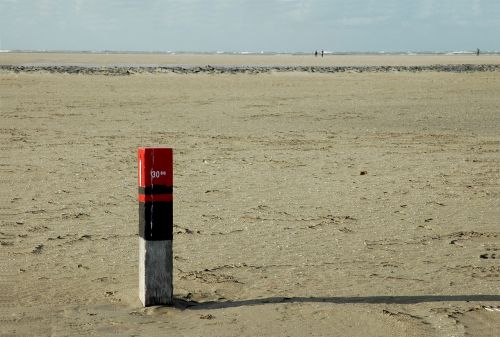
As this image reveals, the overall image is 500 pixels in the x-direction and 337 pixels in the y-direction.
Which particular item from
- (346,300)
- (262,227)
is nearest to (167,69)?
(262,227)

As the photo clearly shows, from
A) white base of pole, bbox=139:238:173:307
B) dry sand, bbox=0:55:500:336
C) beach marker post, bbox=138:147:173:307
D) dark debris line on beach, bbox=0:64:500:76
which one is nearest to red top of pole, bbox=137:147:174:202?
beach marker post, bbox=138:147:173:307

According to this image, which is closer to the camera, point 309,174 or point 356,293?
point 356,293

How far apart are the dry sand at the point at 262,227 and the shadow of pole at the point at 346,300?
0.02 metres

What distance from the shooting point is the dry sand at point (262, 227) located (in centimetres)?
486

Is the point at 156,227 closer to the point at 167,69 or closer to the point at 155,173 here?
the point at 155,173

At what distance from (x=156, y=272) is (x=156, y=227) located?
0.95 feet

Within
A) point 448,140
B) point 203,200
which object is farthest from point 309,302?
point 448,140

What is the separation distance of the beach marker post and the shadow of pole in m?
0.20

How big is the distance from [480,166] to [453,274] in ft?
17.6

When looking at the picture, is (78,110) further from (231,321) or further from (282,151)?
(231,321)

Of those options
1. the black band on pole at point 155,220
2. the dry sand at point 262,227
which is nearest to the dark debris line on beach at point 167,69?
the dry sand at point 262,227

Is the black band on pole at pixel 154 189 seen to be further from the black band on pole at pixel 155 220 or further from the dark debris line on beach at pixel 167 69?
the dark debris line on beach at pixel 167 69

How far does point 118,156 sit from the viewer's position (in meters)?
11.5

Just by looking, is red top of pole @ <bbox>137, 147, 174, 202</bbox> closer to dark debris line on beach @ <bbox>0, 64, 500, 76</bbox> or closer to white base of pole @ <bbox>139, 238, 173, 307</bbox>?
white base of pole @ <bbox>139, 238, 173, 307</bbox>
